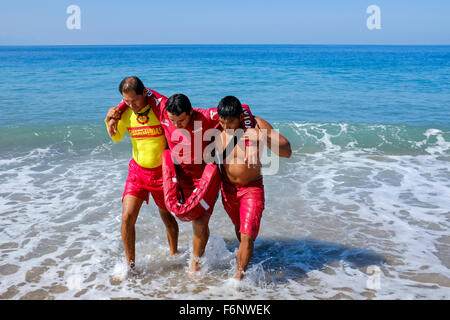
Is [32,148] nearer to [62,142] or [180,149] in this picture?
[62,142]

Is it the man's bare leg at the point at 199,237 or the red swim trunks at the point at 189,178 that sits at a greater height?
the red swim trunks at the point at 189,178

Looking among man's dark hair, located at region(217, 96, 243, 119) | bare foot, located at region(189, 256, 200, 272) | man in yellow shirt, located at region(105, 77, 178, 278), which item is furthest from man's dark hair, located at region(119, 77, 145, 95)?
bare foot, located at region(189, 256, 200, 272)

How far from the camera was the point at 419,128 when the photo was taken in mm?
12625

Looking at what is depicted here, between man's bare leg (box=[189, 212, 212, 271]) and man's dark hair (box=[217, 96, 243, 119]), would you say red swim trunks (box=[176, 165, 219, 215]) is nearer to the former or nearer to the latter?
man's bare leg (box=[189, 212, 212, 271])

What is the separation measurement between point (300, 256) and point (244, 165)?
1631 mm

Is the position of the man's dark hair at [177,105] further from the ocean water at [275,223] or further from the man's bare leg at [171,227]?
the ocean water at [275,223]

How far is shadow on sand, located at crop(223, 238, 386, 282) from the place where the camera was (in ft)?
15.1

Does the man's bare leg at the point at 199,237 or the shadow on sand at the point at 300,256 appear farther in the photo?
the shadow on sand at the point at 300,256

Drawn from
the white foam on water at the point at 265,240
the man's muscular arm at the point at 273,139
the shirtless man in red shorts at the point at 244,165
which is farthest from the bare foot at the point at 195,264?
the man's muscular arm at the point at 273,139

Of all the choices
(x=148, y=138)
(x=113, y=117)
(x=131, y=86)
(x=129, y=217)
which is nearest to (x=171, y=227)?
(x=129, y=217)

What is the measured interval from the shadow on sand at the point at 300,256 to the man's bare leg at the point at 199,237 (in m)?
0.69

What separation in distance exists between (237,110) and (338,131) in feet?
30.8

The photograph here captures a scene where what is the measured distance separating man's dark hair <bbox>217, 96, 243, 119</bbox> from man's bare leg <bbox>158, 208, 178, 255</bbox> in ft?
5.05

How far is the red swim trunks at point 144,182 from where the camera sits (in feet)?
13.9
